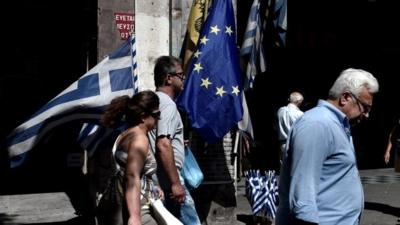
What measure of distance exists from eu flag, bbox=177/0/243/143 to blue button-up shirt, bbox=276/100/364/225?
285 cm

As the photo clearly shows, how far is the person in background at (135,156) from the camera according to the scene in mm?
4453

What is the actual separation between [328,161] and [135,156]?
4.43 ft

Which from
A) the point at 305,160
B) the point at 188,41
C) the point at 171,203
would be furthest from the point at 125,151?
the point at 188,41

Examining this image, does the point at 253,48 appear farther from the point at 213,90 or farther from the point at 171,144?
the point at 171,144

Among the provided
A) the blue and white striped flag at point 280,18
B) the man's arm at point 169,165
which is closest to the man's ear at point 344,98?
the man's arm at point 169,165

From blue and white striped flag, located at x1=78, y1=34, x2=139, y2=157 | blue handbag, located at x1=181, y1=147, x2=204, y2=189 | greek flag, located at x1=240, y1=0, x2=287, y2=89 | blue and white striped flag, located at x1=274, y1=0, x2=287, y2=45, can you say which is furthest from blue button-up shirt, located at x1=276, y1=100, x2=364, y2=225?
blue and white striped flag, located at x1=274, y1=0, x2=287, y2=45

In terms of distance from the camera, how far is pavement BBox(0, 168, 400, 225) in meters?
9.42

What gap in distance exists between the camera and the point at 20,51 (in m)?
12.3

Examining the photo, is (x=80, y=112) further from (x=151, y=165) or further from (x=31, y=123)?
(x=151, y=165)

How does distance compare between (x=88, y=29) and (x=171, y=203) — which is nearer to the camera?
(x=171, y=203)

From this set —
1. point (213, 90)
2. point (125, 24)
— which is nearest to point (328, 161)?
point (213, 90)

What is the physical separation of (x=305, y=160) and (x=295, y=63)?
12123 millimetres

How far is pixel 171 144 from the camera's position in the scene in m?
5.21

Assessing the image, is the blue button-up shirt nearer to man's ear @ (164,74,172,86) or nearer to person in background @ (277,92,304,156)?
man's ear @ (164,74,172,86)
